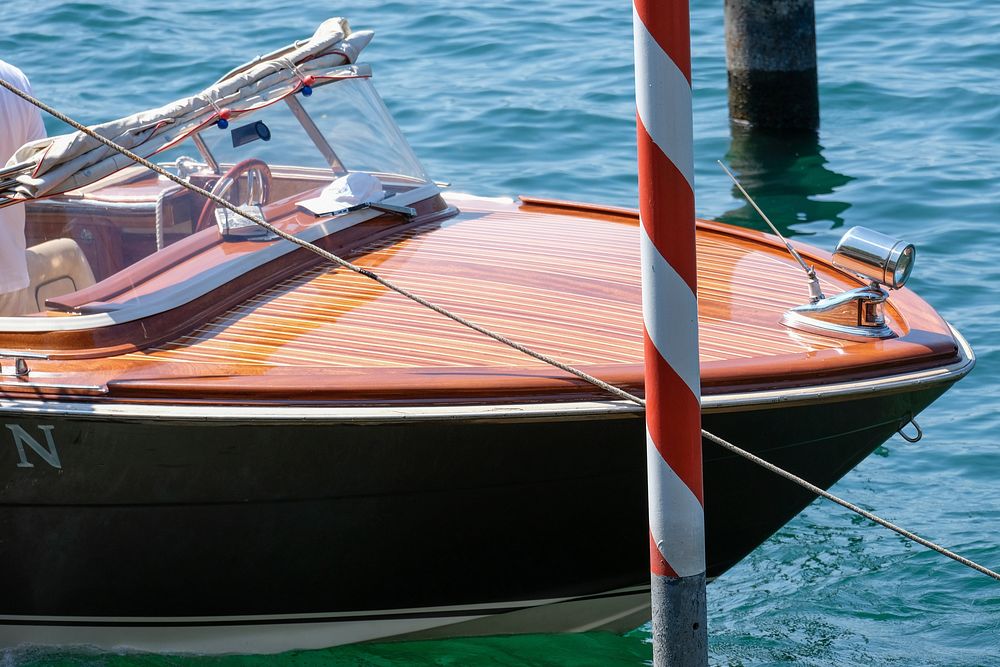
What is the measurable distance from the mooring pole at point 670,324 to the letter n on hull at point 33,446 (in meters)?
1.69

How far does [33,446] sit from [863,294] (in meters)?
2.36

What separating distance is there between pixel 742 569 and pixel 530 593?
1029mm

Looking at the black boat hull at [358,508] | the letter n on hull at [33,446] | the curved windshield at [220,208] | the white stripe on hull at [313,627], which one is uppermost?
the curved windshield at [220,208]

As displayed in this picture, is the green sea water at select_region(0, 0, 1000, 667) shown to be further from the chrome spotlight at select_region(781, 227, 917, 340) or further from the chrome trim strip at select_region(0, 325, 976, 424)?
the chrome spotlight at select_region(781, 227, 917, 340)

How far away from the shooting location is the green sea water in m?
4.26

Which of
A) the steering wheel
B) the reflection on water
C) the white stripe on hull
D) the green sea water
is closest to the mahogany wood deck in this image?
the steering wheel

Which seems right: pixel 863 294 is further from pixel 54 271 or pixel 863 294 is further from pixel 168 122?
pixel 54 271

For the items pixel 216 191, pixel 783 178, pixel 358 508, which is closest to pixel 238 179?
pixel 216 191

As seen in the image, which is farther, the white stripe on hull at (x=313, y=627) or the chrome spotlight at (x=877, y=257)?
the white stripe on hull at (x=313, y=627)

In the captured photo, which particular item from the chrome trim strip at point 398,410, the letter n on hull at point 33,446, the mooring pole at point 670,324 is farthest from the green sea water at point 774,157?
the mooring pole at point 670,324

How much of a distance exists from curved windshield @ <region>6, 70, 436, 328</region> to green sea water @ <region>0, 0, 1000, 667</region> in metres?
1.15

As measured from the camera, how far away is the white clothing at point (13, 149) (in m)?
3.96

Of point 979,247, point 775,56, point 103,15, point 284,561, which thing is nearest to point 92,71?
point 103,15

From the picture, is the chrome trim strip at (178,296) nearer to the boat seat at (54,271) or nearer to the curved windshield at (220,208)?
the curved windshield at (220,208)
